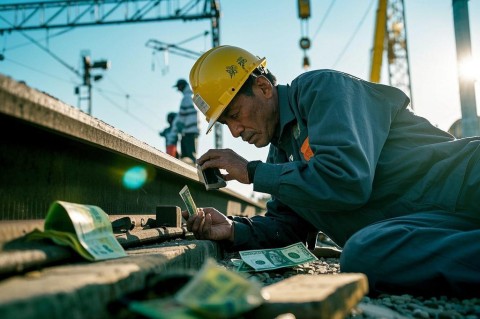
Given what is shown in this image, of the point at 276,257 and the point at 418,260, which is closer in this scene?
the point at 418,260

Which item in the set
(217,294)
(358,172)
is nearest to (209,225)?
(358,172)

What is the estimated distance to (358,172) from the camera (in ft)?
8.71

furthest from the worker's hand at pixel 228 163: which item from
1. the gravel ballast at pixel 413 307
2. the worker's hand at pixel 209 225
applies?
the gravel ballast at pixel 413 307

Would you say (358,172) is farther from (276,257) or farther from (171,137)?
(171,137)

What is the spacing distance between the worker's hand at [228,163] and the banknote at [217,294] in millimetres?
1672

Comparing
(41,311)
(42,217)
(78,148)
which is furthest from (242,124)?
(41,311)

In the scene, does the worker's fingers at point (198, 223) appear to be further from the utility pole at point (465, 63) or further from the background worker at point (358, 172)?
the utility pole at point (465, 63)

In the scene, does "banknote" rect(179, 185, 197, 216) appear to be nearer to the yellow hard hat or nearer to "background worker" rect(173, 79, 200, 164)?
the yellow hard hat

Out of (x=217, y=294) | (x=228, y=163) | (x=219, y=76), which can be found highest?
(x=219, y=76)

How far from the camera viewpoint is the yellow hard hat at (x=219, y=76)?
11.7 feet

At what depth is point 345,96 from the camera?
2861 mm

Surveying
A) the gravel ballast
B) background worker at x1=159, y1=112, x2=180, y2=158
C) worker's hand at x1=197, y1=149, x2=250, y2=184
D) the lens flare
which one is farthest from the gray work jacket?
background worker at x1=159, y1=112, x2=180, y2=158

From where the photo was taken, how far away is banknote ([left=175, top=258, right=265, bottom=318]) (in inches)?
46.6

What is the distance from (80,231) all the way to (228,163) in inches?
50.4
